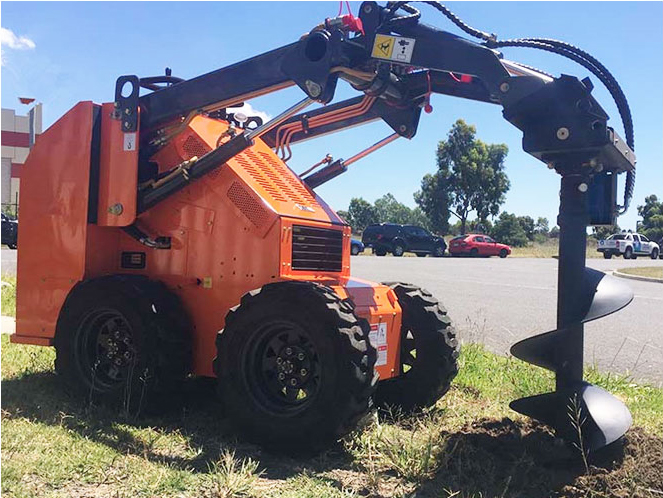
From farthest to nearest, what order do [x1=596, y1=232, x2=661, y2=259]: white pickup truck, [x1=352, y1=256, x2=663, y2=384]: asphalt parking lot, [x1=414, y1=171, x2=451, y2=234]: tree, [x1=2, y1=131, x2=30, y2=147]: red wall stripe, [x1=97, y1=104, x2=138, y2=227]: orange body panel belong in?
[x1=414, y1=171, x2=451, y2=234]: tree → [x1=596, y1=232, x2=661, y2=259]: white pickup truck → [x1=2, y1=131, x2=30, y2=147]: red wall stripe → [x1=352, y1=256, x2=663, y2=384]: asphalt parking lot → [x1=97, y1=104, x2=138, y2=227]: orange body panel

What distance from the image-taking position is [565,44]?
4004mm

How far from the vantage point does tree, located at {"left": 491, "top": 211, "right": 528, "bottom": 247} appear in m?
51.6

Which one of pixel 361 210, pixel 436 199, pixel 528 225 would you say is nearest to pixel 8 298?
pixel 436 199

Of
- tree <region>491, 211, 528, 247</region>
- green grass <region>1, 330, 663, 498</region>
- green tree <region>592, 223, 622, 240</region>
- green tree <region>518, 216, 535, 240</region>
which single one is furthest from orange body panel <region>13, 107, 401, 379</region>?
green tree <region>518, 216, 535, 240</region>

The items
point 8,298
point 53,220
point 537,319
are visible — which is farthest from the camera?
point 8,298

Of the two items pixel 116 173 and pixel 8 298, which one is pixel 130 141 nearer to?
pixel 116 173

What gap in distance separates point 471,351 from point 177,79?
4.03m

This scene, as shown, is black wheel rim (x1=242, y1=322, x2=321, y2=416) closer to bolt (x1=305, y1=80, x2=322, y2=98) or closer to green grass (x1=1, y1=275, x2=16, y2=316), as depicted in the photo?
bolt (x1=305, y1=80, x2=322, y2=98)

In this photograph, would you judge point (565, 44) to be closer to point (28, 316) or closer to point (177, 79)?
point (177, 79)

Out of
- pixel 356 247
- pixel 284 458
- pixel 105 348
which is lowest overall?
pixel 284 458

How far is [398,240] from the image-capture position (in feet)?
107

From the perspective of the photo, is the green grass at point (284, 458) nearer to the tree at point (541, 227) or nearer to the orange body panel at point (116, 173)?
the orange body panel at point (116, 173)

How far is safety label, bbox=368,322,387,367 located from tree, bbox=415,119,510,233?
39.9 metres

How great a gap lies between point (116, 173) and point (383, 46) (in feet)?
8.10
